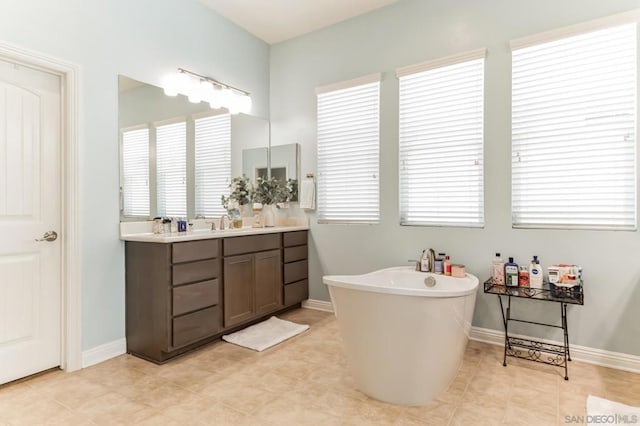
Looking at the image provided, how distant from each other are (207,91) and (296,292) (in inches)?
84.1

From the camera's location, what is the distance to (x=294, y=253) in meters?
3.71

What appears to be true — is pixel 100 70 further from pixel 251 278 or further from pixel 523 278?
pixel 523 278

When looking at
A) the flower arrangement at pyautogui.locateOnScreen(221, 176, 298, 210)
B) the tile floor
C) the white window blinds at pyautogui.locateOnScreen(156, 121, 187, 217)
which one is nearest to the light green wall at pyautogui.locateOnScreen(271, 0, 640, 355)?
the flower arrangement at pyautogui.locateOnScreen(221, 176, 298, 210)

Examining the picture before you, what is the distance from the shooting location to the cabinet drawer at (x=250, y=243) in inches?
116

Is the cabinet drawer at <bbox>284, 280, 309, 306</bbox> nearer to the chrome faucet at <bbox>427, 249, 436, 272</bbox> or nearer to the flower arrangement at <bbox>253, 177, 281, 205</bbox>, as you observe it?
the flower arrangement at <bbox>253, 177, 281, 205</bbox>

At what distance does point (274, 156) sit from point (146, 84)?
150 centimetres

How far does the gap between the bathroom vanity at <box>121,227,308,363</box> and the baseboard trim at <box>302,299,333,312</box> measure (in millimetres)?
639

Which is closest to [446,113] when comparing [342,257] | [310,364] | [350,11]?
[350,11]

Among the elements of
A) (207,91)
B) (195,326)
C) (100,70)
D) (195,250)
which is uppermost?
(207,91)

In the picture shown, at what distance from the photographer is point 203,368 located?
244cm

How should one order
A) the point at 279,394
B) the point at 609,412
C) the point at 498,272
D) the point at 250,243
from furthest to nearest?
the point at 250,243, the point at 498,272, the point at 279,394, the point at 609,412

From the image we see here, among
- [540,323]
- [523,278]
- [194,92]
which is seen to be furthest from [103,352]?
[540,323]

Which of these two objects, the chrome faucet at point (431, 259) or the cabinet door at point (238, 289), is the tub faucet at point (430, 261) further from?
the cabinet door at point (238, 289)

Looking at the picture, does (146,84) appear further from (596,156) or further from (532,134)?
(596,156)
